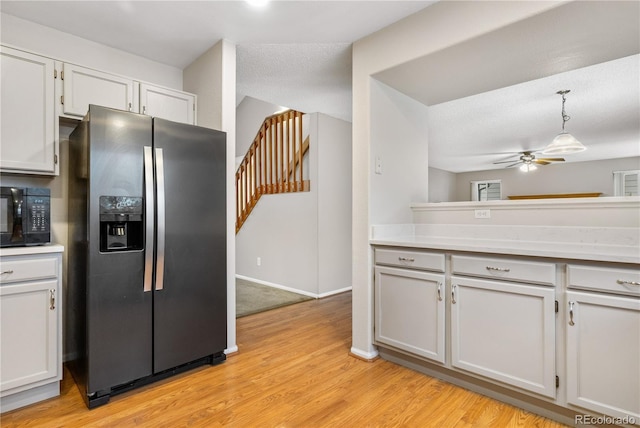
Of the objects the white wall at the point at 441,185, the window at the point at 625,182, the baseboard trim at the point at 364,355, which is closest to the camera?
the baseboard trim at the point at 364,355

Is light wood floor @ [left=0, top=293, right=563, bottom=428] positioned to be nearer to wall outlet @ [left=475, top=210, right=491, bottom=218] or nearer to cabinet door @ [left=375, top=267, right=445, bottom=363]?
cabinet door @ [left=375, top=267, right=445, bottom=363]

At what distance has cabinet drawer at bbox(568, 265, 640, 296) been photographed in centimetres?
145

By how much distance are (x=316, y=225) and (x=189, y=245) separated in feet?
7.24

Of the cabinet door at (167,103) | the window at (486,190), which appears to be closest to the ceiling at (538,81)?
the cabinet door at (167,103)

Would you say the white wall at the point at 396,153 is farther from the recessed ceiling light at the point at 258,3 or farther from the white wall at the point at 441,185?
the white wall at the point at 441,185

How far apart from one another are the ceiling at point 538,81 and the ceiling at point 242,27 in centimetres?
45

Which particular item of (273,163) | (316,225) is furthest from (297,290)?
(273,163)

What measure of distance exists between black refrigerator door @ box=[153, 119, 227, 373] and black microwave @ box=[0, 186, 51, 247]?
27.0 inches

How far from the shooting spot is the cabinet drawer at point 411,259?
211 centimetres

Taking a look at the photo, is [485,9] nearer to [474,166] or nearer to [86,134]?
[86,134]

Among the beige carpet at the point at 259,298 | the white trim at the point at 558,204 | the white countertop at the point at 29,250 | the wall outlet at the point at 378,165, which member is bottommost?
the beige carpet at the point at 259,298

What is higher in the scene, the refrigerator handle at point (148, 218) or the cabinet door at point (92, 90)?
the cabinet door at point (92, 90)

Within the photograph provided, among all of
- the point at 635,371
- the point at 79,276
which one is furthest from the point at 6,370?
the point at 635,371

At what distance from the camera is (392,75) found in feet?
7.96
